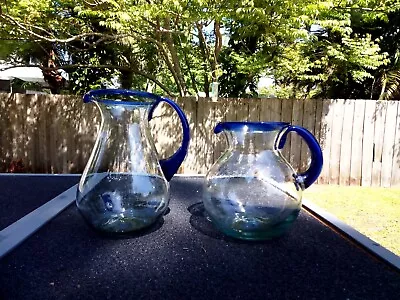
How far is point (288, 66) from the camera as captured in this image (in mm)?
4102

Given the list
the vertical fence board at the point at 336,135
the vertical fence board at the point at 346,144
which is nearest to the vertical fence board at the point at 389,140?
the vertical fence board at the point at 346,144

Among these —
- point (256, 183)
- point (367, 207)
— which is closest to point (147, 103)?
point (256, 183)

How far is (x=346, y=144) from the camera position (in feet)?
13.4

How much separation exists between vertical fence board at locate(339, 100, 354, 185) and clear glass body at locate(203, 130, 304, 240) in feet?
12.0

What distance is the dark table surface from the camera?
48cm

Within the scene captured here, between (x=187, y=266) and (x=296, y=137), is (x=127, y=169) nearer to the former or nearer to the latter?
(x=187, y=266)

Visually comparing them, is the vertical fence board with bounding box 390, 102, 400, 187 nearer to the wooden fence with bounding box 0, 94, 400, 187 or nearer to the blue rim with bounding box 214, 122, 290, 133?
the wooden fence with bounding box 0, 94, 400, 187

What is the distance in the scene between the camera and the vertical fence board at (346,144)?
13.3 feet

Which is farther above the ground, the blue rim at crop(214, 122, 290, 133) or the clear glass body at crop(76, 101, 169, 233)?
the blue rim at crop(214, 122, 290, 133)

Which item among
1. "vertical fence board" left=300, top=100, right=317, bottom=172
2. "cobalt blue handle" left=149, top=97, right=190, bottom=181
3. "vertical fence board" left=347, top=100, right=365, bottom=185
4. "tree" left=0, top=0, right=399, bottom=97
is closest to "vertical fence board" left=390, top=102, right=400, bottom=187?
"vertical fence board" left=347, top=100, right=365, bottom=185

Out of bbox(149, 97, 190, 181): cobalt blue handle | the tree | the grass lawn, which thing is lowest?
the grass lawn

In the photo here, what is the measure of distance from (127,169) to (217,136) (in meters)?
3.27

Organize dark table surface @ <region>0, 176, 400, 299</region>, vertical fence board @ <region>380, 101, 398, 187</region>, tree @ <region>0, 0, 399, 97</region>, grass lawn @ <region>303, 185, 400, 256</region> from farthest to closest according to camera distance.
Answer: vertical fence board @ <region>380, 101, 398, 187</region> < tree @ <region>0, 0, 399, 97</region> < grass lawn @ <region>303, 185, 400, 256</region> < dark table surface @ <region>0, 176, 400, 299</region>

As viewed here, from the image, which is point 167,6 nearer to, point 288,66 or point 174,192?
point 288,66
